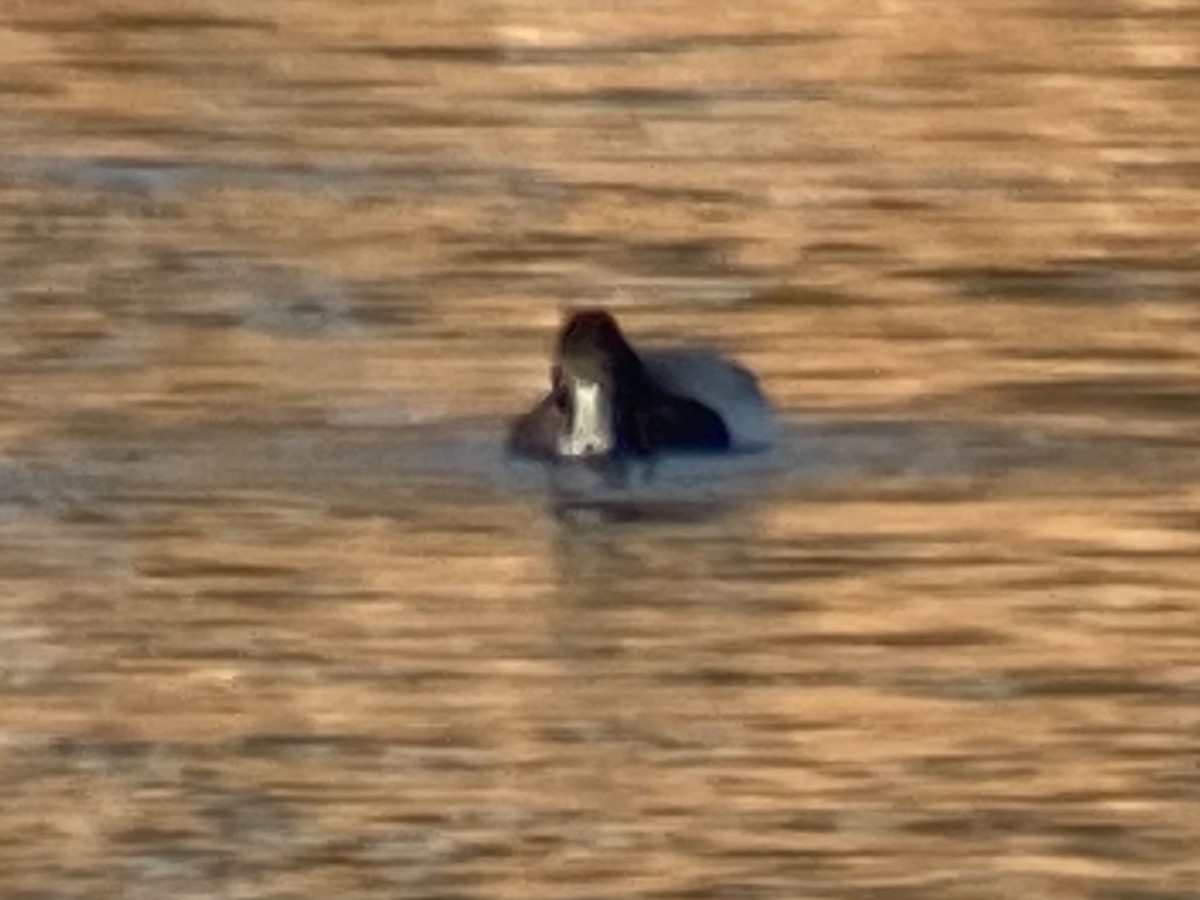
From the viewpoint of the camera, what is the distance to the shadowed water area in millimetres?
634

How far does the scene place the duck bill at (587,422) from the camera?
63 centimetres

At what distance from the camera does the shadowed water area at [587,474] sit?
2.08 feet

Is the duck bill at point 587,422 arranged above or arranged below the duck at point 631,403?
below

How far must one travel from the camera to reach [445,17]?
69cm

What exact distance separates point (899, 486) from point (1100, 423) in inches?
1.8

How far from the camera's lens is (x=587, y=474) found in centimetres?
66

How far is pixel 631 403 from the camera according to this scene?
637 millimetres

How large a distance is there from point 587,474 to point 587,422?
0.08 feet

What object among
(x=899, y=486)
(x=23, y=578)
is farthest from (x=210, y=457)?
(x=899, y=486)

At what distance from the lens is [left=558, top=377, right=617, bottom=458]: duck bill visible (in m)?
0.63

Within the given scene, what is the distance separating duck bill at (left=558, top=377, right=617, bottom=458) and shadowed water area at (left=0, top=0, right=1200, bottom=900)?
2 cm

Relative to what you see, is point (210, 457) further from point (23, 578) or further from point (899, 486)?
point (899, 486)

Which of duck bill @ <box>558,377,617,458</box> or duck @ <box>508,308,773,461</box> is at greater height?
duck @ <box>508,308,773,461</box>

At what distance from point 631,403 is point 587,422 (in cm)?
1
